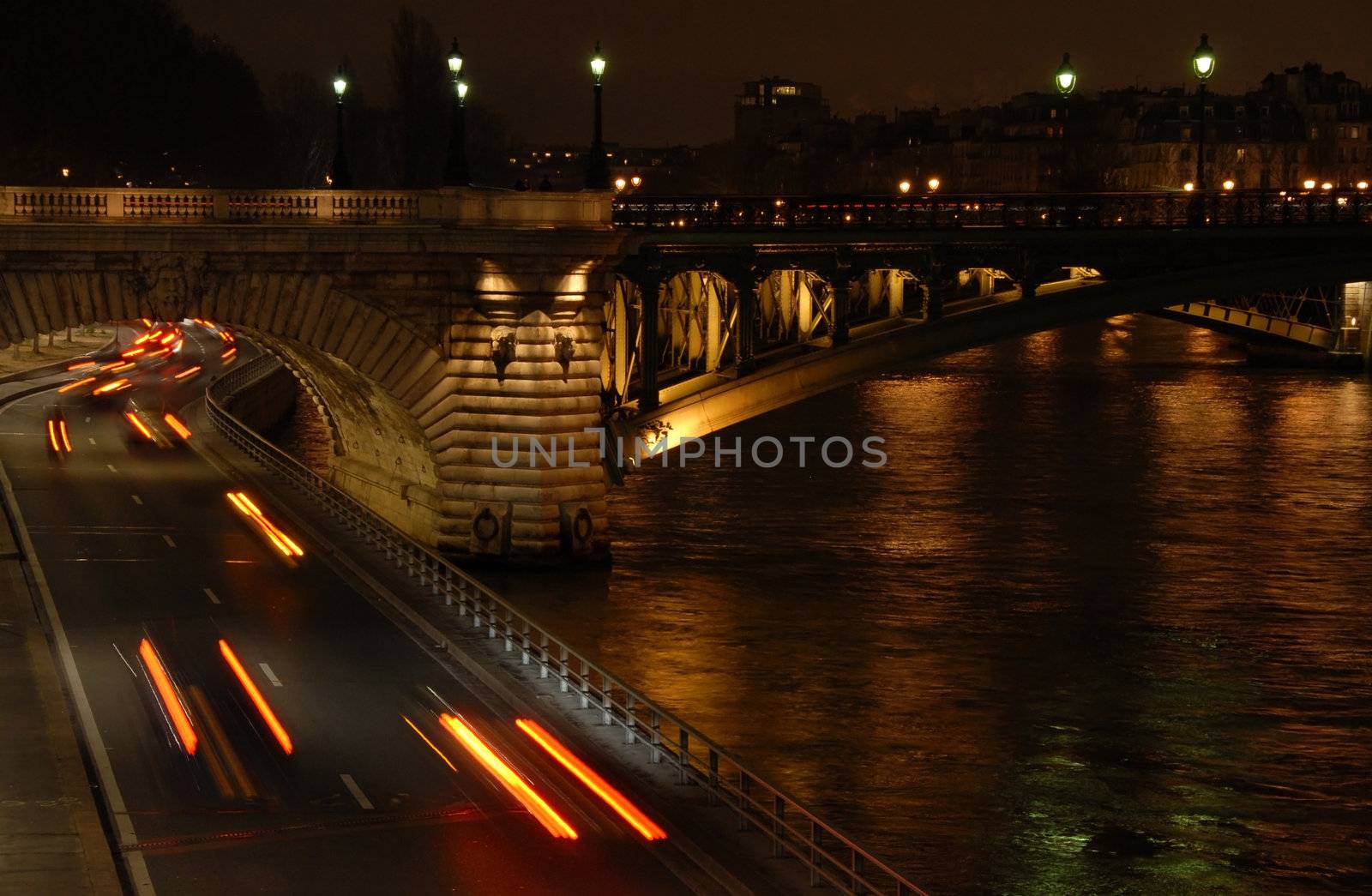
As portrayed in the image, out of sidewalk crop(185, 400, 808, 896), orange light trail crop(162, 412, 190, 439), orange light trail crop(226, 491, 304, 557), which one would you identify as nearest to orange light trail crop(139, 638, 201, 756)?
sidewalk crop(185, 400, 808, 896)

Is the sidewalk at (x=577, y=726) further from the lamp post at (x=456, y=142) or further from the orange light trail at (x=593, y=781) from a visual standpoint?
the lamp post at (x=456, y=142)

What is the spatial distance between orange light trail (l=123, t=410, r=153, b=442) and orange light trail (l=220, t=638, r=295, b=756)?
42.2 metres

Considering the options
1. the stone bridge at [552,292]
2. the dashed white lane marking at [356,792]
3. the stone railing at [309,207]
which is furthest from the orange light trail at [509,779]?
the stone railing at [309,207]

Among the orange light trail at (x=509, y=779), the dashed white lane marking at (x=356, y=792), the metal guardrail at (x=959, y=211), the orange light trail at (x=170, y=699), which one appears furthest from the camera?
the metal guardrail at (x=959, y=211)

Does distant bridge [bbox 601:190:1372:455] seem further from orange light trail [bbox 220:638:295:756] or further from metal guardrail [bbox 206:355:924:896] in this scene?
orange light trail [bbox 220:638:295:756]

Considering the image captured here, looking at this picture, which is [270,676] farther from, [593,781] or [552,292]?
[552,292]

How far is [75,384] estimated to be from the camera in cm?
10231

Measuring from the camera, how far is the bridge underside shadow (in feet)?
177

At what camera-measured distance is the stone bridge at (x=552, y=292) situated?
142 feet

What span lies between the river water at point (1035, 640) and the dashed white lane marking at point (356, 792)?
6.46 m

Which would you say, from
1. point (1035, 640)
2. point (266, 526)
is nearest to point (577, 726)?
point (1035, 640)

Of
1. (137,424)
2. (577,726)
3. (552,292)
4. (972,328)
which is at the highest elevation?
(552,292)

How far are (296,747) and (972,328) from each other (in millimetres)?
31210

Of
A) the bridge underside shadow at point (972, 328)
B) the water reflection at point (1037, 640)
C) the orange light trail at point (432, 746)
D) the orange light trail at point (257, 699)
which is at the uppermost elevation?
the bridge underside shadow at point (972, 328)
